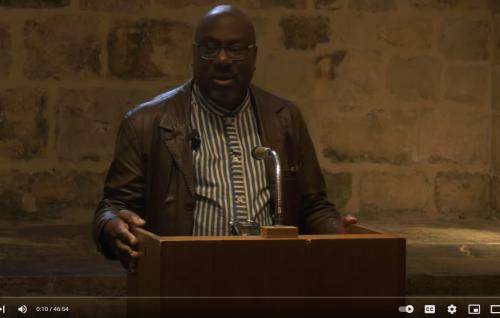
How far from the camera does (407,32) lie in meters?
5.34

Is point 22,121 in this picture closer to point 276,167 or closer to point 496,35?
point 496,35

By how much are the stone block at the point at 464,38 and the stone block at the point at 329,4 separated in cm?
58

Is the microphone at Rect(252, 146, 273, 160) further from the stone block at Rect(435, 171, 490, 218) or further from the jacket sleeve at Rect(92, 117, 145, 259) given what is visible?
the stone block at Rect(435, 171, 490, 218)

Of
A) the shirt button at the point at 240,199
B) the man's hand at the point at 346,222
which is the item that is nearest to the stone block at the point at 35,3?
the shirt button at the point at 240,199

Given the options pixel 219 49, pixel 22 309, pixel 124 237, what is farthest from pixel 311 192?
pixel 22 309

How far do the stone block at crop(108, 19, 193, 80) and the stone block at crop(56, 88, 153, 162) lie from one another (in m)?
0.12

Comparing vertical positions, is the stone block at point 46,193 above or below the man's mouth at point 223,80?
below

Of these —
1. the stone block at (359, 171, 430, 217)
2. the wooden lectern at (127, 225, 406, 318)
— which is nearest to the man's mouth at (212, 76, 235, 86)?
the wooden lectern at (127, 225, 406, 318)

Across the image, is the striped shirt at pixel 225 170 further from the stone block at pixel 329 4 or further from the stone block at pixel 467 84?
the stone block at pixel 467 84

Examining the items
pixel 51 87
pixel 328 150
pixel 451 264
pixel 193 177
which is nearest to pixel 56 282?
pixel 193 177

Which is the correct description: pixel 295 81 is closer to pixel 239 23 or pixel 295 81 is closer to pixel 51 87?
pixel 51 87

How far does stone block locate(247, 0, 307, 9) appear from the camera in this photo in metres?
5.22

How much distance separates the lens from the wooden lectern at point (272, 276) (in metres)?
1.89

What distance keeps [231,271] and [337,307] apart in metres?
0.22
